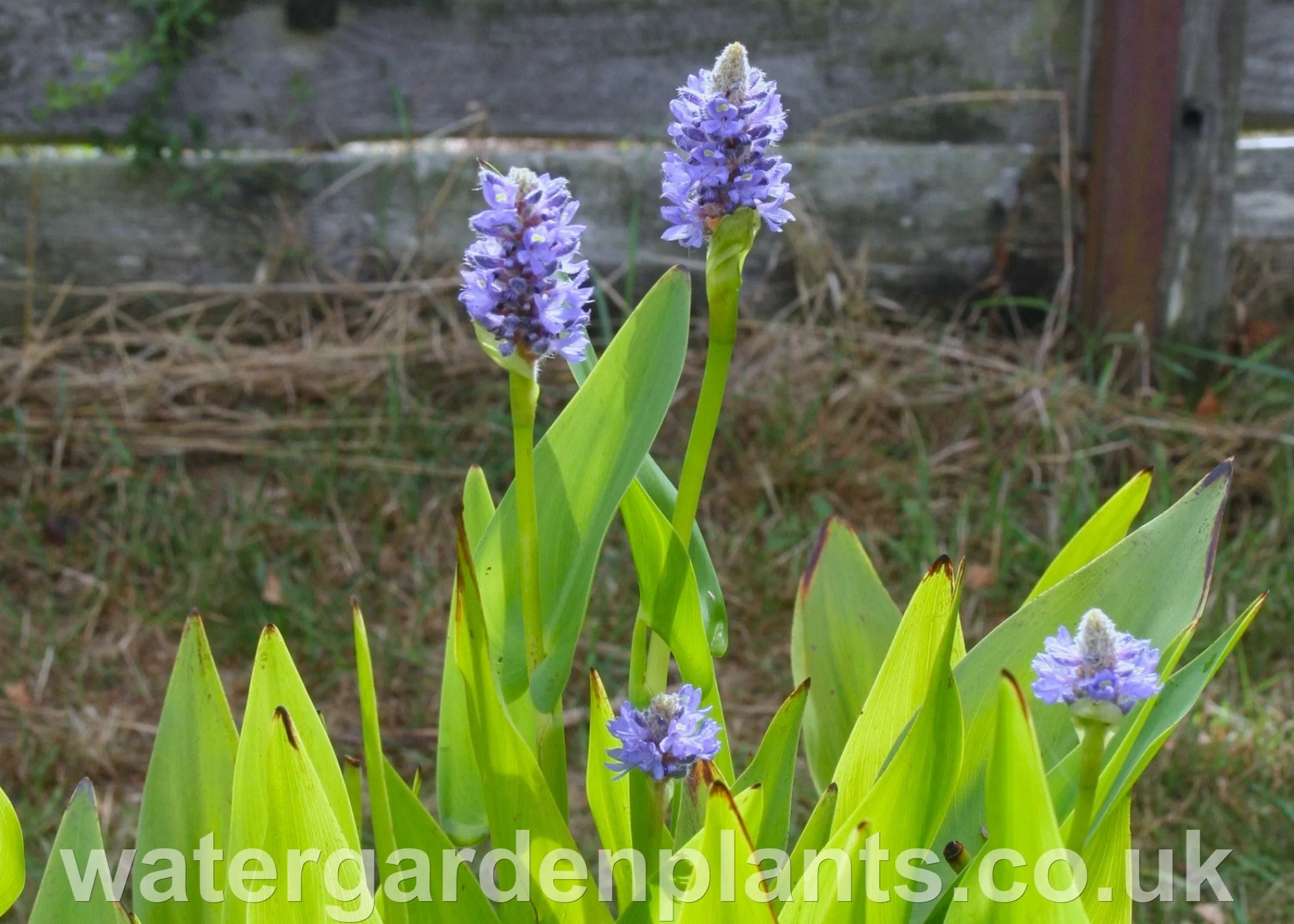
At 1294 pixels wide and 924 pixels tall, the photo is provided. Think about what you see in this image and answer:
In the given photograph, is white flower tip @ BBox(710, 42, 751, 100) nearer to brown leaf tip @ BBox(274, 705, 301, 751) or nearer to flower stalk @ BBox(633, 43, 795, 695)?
flower stalk @ BBox(633, 43, 795, 695)

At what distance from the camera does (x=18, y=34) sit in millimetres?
2252

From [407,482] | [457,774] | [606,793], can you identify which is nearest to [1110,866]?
[606,793]

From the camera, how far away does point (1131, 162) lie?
2.06 metres

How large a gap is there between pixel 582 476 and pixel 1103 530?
353 millimetres

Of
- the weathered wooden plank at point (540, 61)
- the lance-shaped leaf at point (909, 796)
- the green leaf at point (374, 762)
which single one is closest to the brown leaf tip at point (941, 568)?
the lance-shaped leaf at point (909, 796)

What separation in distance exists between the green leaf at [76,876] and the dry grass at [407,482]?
41.4 inches

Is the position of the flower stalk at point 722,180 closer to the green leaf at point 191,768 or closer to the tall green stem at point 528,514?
the tall green stem at point 528,514

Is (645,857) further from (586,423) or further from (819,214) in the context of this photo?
(819,214)

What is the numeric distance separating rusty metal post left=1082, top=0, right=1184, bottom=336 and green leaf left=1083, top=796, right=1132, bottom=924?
63.6 inches

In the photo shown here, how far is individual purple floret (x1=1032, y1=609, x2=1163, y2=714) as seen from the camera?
517 millimetres

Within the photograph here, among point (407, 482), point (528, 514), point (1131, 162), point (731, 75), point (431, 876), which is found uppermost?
point (731, 75)

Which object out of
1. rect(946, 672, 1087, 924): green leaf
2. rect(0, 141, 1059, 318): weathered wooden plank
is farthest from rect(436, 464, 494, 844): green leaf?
rect(0, 141, 1059, 318): weathered wooden plank

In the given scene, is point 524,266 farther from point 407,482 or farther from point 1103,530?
point 407,482

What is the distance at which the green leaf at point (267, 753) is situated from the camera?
62 cm
